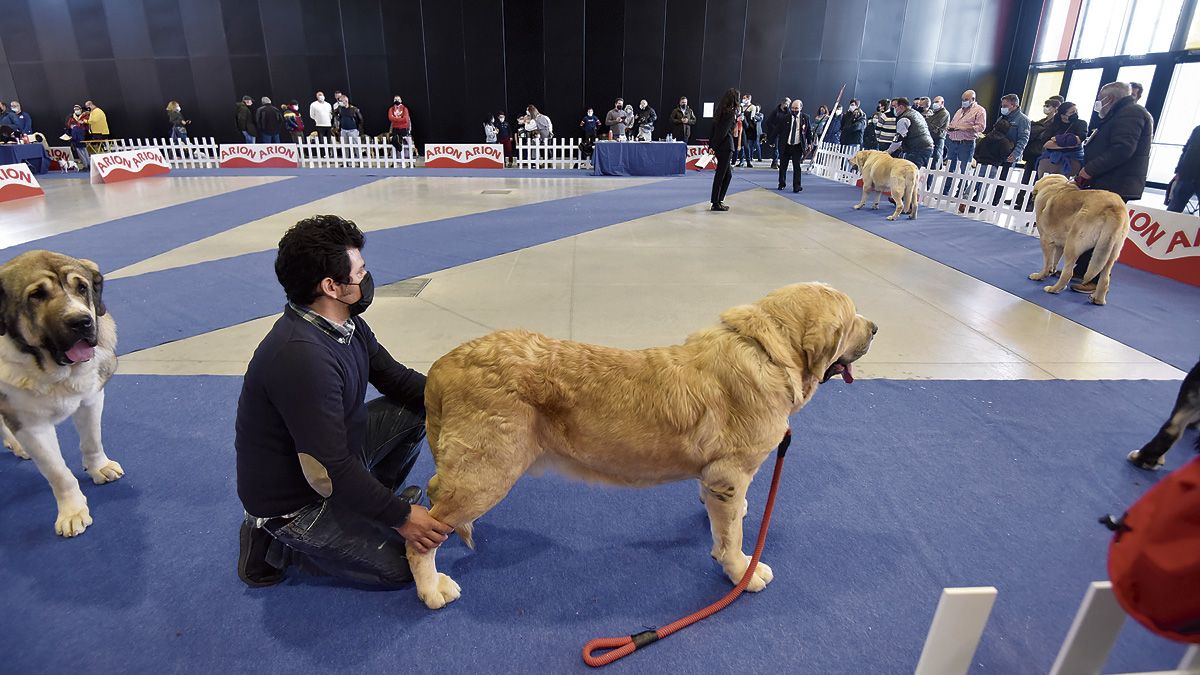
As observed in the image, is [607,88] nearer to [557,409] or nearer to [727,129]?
[727,129]

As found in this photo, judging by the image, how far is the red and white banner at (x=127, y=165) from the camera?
47.0ft

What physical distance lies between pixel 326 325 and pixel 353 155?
18.9m

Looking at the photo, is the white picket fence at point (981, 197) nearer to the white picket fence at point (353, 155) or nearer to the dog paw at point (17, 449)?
the dog paw at point (17, 449)

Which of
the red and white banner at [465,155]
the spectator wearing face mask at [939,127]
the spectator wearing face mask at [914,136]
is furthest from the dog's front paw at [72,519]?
the red and white banner at [465,155]

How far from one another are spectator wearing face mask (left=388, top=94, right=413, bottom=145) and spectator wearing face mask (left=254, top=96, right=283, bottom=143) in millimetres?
3604

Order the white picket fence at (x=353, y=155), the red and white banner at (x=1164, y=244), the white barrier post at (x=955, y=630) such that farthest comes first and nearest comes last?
1. the white picket fence at (x=353, y=155)
2. the red and white banner at (x=1164, y=244)
3. the white barrier post at (x=955, y=630)

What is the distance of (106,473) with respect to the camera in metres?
3.03

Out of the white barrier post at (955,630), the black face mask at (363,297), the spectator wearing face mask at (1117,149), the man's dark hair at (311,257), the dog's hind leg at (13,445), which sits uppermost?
the spectator wearing face mask at (1117,149)

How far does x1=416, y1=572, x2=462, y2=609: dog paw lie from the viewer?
7.61 feet

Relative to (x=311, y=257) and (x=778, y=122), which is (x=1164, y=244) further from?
(x=778, y=122)

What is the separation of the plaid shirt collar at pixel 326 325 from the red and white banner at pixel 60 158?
22.6 meters

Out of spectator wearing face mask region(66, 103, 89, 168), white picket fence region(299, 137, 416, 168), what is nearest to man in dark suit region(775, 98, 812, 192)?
white picket fence region(299, 137, 416, 168)

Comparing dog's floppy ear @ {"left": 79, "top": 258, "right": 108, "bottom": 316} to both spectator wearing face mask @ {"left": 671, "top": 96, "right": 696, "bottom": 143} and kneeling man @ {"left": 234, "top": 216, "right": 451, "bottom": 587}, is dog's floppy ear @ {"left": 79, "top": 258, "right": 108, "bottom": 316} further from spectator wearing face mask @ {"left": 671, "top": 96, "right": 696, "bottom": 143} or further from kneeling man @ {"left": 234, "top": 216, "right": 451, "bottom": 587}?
spectator wearing face mask @ {"left": 671, "top": 96, "right": 696, "bottom": 143}

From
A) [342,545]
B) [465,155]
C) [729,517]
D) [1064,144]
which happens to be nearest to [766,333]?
[729,517]
